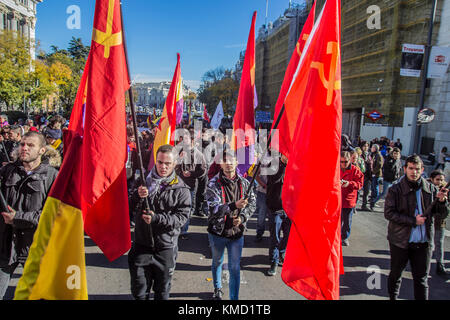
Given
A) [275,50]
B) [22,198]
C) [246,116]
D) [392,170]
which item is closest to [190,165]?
[246,116]

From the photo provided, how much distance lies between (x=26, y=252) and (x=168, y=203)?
1.40 metres

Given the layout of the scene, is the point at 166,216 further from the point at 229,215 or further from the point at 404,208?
the point at 404,208

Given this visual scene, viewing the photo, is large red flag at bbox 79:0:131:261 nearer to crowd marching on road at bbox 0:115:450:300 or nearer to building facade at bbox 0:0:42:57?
crowd marching on road at bbox 0:115:450:300

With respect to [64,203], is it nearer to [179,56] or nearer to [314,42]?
[314,42]

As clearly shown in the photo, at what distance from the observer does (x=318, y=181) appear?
2.65 metres

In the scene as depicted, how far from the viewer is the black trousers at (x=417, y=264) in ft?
11.1

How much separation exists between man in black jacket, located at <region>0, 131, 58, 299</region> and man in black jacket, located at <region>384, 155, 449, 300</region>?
3674 mm

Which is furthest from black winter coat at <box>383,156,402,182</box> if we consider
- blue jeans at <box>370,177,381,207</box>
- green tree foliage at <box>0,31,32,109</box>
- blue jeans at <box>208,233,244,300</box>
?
green tree foliage at <box>0,31,32,109</box>

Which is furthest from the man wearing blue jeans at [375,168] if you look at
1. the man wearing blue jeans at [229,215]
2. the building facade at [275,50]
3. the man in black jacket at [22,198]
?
the building facade at [275,50]

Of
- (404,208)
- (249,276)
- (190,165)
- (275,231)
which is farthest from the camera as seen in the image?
(190,165)

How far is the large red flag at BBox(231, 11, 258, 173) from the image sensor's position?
4844mm

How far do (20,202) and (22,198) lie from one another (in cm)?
4

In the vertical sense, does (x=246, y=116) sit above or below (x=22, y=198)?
above
